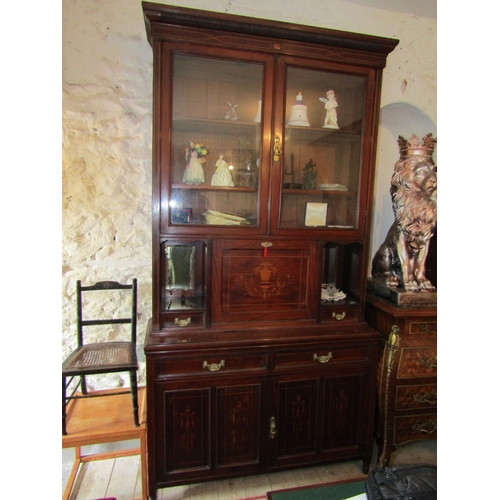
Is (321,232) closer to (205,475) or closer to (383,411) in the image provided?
(383,411)

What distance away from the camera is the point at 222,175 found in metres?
1.69

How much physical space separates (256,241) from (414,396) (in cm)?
119

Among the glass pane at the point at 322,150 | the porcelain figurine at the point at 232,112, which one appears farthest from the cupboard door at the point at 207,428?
the porcelain figurine at the point at 232,112

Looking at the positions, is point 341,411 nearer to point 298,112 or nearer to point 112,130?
point 298,112

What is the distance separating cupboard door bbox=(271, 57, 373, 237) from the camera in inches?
64.7

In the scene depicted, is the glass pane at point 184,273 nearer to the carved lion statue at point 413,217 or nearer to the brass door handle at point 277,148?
the brass door handle at point 277,148

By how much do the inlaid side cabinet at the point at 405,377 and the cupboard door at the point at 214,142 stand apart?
934 mm

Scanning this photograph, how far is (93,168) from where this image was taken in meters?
1.79

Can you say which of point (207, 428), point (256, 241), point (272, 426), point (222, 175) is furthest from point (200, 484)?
point (222, 175)

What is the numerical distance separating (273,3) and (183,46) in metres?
0.80

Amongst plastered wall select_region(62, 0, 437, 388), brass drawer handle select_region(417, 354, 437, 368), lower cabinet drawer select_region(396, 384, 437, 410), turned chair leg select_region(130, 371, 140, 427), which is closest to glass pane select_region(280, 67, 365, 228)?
plastered wall select_region(62, 0, 437, 388)

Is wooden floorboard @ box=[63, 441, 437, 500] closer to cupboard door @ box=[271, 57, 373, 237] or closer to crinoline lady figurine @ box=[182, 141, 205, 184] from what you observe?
cupboard door @ box=[271, 57, 373, 237]

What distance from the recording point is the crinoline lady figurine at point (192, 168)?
1627 millimetres
